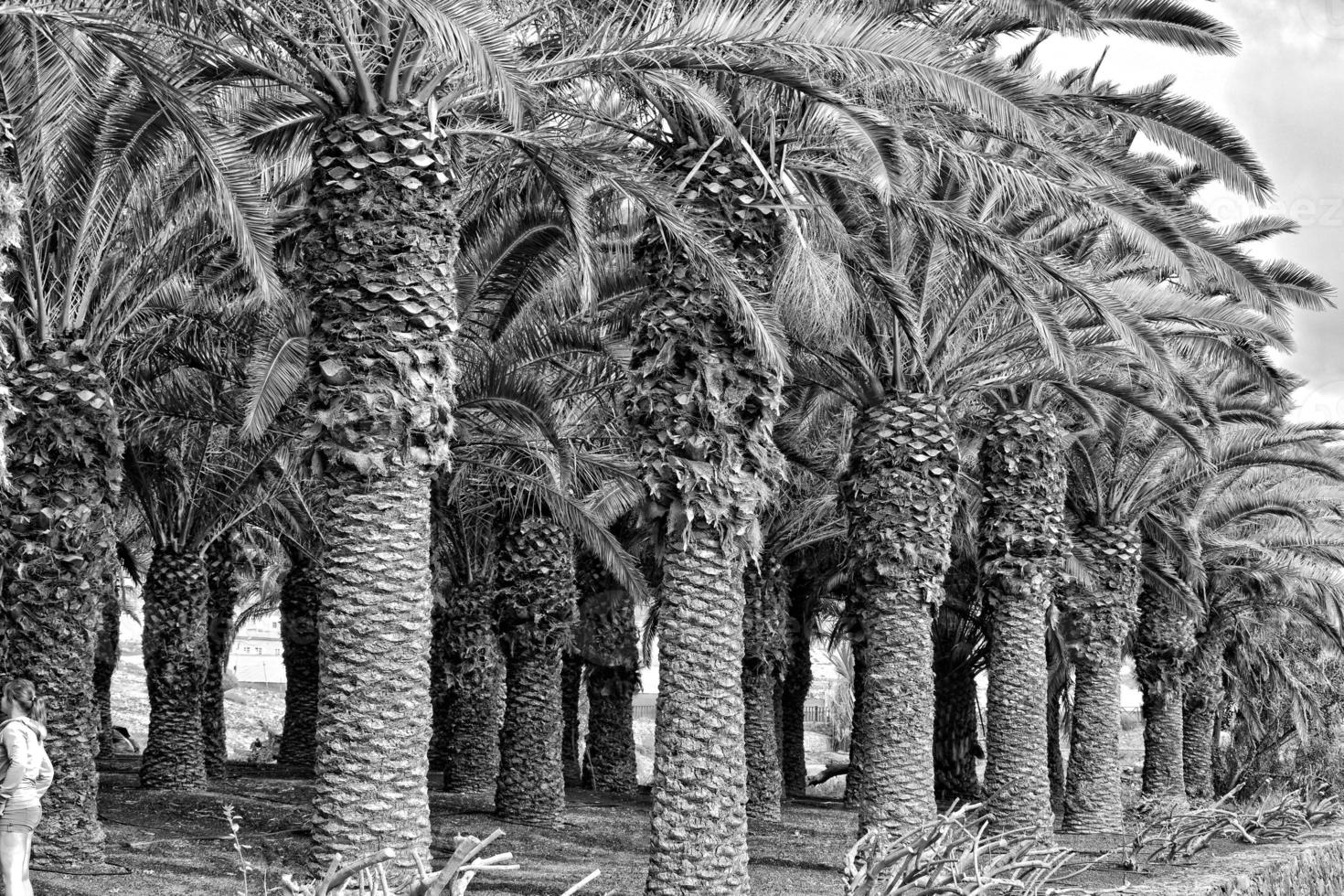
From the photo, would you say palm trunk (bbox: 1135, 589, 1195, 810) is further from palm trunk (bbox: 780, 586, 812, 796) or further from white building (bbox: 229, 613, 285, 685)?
white building (bbox: 229, 613, 285, 685)

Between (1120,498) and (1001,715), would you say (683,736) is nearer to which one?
(1001,715)

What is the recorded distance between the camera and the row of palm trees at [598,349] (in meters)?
10.0

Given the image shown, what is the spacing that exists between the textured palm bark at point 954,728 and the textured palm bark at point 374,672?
59.3 feet

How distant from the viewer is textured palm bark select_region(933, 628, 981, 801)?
26.4 meters

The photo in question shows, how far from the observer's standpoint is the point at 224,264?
15500mm

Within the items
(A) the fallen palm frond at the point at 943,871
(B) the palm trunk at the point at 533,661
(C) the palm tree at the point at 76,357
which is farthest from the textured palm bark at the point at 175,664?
(A) the fallen palm frond at the point at 943,871

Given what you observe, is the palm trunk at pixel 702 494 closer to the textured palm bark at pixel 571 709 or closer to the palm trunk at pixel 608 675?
the palm trunk at pixel 608 675

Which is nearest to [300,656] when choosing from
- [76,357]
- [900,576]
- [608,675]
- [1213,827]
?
[608,675]

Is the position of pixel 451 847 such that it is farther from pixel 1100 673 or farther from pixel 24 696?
pixel 1100 673

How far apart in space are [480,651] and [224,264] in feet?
24.9

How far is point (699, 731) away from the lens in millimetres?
11430

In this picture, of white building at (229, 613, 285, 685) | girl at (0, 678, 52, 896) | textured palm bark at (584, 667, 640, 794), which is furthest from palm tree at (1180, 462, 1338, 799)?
white building at (229, 613, 285, 685)

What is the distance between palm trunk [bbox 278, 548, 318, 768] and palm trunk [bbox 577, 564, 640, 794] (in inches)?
182

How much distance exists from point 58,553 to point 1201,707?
2480cm
